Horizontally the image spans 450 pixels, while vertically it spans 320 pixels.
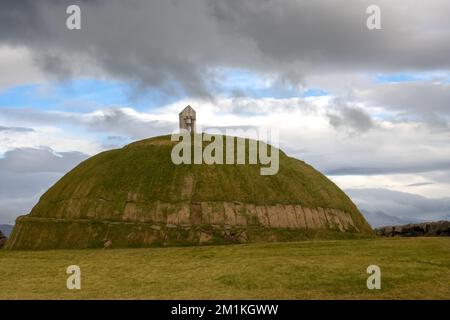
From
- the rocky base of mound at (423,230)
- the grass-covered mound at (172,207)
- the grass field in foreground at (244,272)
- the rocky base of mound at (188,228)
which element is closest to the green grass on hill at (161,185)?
the grass-covered mound at (172,207)

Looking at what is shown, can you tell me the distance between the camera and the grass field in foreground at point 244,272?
4184cm

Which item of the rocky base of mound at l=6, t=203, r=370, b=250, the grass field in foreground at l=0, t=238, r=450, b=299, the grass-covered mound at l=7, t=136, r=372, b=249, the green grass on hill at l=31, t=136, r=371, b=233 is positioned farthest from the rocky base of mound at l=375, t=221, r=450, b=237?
the grass field in foreground at l=0, t=238, r=450, b=299

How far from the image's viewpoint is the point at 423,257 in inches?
2168

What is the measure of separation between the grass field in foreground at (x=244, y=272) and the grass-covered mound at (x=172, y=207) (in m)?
8.58

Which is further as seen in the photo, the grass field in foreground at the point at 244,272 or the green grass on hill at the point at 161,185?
the green grass on hill at the point at 161,185

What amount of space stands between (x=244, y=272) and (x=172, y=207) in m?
30.7

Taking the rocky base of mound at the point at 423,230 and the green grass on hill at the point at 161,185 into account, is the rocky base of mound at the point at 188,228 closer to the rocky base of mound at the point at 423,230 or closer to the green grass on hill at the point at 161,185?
the green grass on hill at the point at 161,185

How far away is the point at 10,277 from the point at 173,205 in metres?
29.0

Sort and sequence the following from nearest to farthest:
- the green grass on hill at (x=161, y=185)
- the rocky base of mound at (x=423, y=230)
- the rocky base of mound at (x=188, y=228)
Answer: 1. the rocky base of mound at (x=188, y=228)
2. the green grass on hill at (x=161, y=185)
3. the rocky base of mound at (x=423, y=230)

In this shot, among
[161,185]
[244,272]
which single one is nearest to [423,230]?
[161,185]

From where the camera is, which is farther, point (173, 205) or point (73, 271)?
point (173, 205)

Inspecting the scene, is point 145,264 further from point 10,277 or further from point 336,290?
point 336,290
